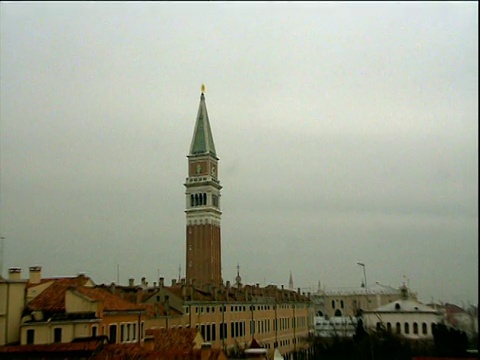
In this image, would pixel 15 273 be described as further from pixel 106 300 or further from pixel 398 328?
pixel 398 328

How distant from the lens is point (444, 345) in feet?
44.0

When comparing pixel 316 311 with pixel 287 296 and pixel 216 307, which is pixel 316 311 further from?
pixel 216 307

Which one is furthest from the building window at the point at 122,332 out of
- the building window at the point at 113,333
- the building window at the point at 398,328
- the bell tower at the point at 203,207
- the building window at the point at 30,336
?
the bell tower at the point at 203,207

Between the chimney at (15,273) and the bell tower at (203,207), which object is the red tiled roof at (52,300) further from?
the bell tower at (203,207)

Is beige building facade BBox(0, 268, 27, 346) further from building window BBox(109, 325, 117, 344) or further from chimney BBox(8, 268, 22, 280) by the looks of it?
building window BBox(109, 325, 117, 344)

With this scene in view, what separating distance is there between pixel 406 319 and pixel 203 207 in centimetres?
3378

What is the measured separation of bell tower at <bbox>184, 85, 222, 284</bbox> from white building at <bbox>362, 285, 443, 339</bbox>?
28.7m

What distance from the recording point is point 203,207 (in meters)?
51.3

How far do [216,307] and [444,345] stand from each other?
19282 mm

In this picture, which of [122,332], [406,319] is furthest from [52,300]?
[406,319]

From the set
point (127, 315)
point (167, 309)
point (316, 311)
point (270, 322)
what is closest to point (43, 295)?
point (127, 315)

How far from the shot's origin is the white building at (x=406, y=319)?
15.8 meters

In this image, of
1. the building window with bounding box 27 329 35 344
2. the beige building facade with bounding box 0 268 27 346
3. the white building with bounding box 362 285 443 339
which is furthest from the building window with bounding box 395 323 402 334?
the beige building facade with bounding box 0 268 27 346

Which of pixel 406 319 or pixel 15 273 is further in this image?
pixel 406 319
